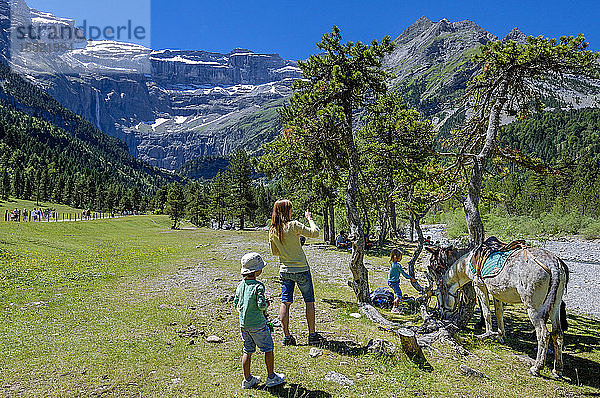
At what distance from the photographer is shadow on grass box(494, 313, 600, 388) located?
6.93m

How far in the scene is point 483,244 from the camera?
8789mm

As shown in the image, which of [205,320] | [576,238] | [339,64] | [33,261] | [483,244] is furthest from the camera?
[576,238]

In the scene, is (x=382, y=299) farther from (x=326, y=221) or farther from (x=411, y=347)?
(x=326, y=221)

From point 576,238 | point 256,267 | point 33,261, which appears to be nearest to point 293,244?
point 256,267

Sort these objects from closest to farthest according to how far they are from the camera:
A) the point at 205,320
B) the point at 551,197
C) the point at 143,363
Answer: the point at 143,363 < the point at 205,320 < the point at 551,197

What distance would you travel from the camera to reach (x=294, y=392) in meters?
5.81

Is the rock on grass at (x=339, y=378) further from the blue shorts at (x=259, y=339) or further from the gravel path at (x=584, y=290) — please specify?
the gravel path at (x=584, y=290)

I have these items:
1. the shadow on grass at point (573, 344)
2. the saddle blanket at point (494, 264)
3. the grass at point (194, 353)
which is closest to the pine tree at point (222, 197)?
the grass at point (194, 353)

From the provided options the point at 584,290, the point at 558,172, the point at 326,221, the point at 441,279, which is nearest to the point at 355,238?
the point at 441,279


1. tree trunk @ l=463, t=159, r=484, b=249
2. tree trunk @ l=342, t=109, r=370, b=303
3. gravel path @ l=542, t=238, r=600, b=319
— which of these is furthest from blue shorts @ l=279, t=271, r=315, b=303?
gravel path @ l=542, t=238, r=600, b=319

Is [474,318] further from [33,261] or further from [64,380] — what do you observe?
[33,261]

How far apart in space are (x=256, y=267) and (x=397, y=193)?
6938 millimetres

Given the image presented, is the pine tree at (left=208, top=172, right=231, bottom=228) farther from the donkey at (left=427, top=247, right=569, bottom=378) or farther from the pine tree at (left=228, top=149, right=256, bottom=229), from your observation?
the donkey at (left=427, top=247, right=569, bottom=378)

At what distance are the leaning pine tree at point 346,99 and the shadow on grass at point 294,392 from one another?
5.72 metres
